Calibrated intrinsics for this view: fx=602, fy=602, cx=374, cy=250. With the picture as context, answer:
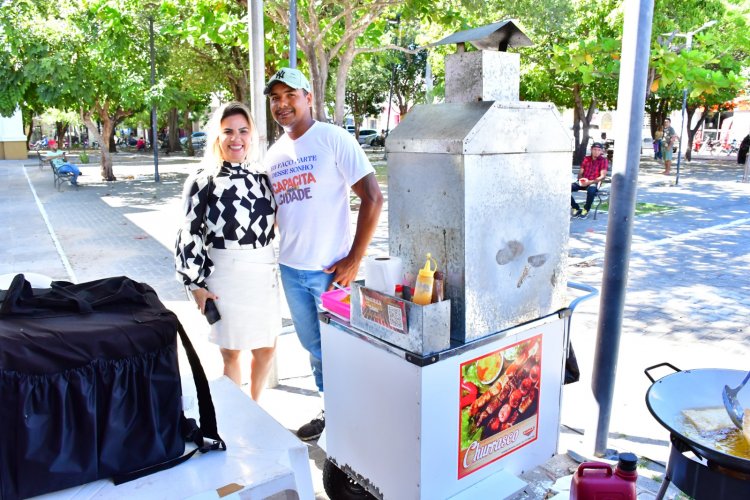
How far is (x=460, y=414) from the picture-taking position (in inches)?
90.3

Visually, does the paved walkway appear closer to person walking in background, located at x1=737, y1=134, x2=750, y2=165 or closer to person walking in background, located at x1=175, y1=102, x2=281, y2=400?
person walking in background, located at x1=175, y1=102, x2=281, y2=400

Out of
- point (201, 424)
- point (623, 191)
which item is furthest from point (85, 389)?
point (623, 191)

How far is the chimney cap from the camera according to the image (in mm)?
2340

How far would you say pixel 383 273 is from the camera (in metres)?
2.37

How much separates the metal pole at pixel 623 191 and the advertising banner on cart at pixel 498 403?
720 millimetres

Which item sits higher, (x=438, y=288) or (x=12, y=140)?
(x=12, y=140)

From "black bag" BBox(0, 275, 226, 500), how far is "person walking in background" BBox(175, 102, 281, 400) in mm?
918

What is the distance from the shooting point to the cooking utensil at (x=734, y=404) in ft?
6.47

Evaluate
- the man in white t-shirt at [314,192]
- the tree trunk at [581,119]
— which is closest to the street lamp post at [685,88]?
the man in white t-shirt at [314,192]

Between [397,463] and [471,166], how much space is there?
118 centimetres

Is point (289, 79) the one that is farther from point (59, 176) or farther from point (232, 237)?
point (59, 176)

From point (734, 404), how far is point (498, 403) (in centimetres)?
83

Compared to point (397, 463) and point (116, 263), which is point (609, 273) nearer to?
point (397, 463)

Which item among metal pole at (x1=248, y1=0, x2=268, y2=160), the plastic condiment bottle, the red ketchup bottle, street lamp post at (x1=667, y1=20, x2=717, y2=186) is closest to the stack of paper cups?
the plastic condiment bottle
